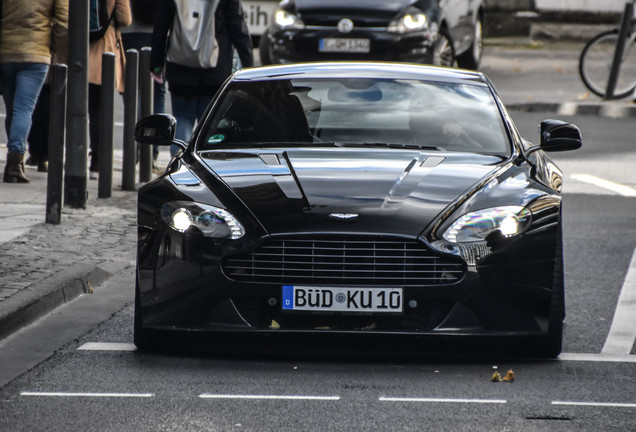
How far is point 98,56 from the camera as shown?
12719mm

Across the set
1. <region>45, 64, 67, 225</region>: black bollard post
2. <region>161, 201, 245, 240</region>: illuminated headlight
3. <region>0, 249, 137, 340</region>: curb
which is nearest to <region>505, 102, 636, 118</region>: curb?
<region>45, 64, 67, 225</region>: black bollard post

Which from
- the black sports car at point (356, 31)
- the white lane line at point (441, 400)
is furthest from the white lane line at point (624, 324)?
the black sports car at point (356, 31)

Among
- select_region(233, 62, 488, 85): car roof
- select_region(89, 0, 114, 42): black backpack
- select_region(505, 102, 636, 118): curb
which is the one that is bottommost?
select_region(505, 102, 636, 118): curb

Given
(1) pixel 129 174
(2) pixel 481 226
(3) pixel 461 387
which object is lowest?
(1) pixel 129 174

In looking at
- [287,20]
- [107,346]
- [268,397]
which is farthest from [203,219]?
[287,20]

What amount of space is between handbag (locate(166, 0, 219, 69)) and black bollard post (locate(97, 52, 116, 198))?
0.65 metres

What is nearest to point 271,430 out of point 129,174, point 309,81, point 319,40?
point 309,81

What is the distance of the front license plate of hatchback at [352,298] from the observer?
6.27 m

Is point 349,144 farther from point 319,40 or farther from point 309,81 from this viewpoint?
point 319,40

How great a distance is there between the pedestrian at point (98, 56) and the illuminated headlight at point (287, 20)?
17.3 ft

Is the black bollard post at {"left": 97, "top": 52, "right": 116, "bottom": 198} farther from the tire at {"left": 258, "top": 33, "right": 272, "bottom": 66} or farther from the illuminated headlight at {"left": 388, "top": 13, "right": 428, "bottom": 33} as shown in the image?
the tire at {"left": 258, "top": 33, "right": 272, "bottom": 66}

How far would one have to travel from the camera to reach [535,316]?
6430 mm

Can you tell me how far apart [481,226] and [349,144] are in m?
1.36

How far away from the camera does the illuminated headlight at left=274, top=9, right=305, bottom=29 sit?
59.4ft
